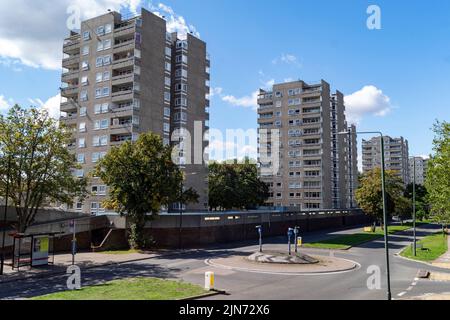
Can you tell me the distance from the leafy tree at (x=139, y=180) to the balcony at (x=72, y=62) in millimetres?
35176

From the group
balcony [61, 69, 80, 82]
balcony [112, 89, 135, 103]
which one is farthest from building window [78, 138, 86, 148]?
balcony [61, 69, 80, 82]

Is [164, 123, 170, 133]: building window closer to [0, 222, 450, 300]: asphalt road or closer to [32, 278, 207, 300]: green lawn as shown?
[0, 222, 450, 300]: asphalt road

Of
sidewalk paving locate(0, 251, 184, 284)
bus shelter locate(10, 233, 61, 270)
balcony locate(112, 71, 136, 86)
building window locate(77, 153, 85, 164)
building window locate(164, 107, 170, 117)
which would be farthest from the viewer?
building window locate(164, 107, 170, 117)

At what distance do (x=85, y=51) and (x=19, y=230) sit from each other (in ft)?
137

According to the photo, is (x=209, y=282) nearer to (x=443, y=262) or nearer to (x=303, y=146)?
(x=443, y=262)

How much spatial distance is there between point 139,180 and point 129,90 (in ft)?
84.3

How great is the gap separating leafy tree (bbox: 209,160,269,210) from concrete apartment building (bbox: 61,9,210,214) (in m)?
11.5

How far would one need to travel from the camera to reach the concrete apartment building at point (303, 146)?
99.1 metres

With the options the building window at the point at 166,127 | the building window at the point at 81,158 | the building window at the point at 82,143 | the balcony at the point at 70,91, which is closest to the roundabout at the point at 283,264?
the building window at the point at 166,127

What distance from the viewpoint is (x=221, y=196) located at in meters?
83.8

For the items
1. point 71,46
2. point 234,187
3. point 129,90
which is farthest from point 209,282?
point 234,187

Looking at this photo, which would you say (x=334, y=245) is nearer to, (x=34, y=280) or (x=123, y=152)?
(x=123, y=152)

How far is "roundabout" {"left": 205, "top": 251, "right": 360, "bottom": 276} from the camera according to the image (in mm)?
29656

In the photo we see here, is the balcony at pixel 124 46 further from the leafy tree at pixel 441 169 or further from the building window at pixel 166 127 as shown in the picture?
the leafy tree at pixel 441 169
